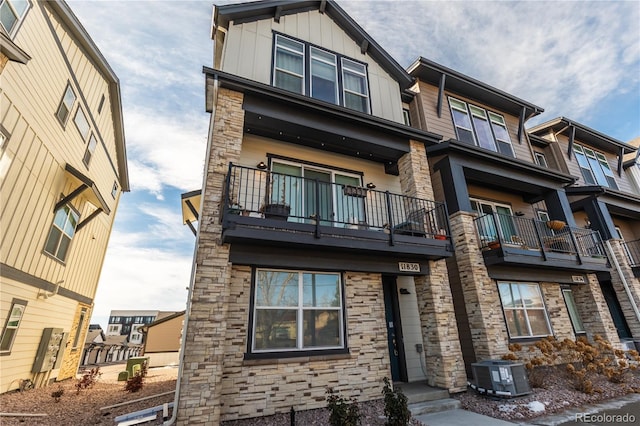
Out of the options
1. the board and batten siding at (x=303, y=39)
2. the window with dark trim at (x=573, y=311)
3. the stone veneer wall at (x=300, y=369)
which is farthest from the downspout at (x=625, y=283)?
the stone veneer wall at (x=300, y=369)

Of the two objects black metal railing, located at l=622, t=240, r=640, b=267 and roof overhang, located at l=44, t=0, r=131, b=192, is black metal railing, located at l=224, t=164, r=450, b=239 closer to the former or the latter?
roof overhang, located at l=44, t=0, r=131, b=192

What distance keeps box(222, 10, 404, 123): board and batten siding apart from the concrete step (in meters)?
8.41

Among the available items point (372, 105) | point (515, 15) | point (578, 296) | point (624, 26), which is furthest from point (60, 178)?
point (624, 26)

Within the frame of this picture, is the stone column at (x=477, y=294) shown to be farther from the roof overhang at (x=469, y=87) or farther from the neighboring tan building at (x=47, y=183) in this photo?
the neighboring tan building at (x=47, y=183)

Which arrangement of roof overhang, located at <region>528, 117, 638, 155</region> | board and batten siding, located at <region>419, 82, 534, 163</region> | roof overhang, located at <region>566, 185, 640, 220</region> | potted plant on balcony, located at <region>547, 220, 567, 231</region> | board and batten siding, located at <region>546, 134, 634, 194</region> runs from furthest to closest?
1. roof overhang, located at <region>528, 117, 638, 155</region>
2. board and batten siding, located at <region>546, 134, 634, 194</region>
3. roof overhang, located at <region>566, 185, 640, 220</region>
4. board and batten siding, located at <region>419, 82, 534, 163</region>
5. potted plant on balcony, located at <region>547, 220, 567, 231</region>

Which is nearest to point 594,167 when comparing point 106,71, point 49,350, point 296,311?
point 296,311

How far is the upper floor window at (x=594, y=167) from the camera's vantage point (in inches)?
582

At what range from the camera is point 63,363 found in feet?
31.9

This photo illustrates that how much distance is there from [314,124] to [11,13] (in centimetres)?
760

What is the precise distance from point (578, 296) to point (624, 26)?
1088 centimetres

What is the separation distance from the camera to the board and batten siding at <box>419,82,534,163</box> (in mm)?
10859

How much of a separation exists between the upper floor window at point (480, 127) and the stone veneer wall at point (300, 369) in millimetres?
8551

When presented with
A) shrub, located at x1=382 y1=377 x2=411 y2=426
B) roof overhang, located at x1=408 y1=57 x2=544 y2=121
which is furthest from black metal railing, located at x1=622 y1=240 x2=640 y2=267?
shrub, located at x1=382 y1=377 x2=411 y2=426

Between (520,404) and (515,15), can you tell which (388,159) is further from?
(515,15)
